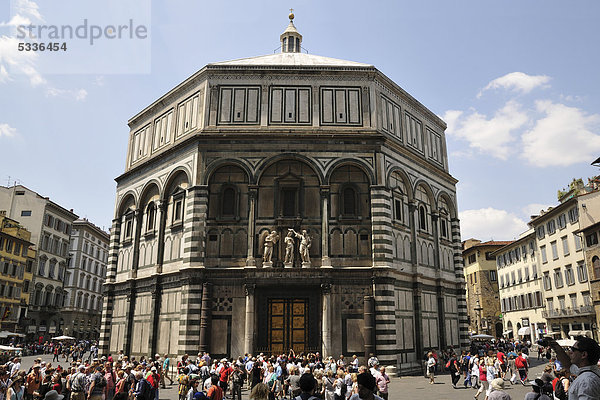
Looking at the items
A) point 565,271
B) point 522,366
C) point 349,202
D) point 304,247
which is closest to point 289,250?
point 304,247

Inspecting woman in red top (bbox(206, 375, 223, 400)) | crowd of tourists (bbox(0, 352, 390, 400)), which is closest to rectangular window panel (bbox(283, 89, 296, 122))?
crowd of tourists (bbox(0, 352, 390, 400))

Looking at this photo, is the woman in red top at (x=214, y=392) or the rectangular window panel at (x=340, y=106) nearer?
the woman in red top at (x=214, y=392)

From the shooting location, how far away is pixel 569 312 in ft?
130

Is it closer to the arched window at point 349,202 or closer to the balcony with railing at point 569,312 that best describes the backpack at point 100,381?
the arched window at point 349,202

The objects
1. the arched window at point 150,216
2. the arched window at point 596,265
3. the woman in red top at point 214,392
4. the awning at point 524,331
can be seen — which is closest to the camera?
the woman in red top at point 214,392

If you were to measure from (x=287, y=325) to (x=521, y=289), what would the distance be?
36.6 meters

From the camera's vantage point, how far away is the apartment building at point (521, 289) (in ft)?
151

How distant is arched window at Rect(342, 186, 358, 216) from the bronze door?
17.6ft

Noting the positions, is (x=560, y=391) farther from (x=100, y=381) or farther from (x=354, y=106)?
(x=354, y=106)

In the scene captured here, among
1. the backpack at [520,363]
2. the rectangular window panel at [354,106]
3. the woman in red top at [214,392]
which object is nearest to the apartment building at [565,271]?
the backpack at [520,363]

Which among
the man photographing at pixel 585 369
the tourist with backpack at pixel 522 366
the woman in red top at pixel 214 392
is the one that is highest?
the man photographing at pixel 585 369

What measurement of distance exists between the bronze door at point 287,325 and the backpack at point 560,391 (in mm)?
13981

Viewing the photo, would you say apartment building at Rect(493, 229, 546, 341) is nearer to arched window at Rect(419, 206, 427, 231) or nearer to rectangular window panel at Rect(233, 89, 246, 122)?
arched window at Rect(419, 206, 427, 231)

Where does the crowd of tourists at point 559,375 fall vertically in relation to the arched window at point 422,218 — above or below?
below
